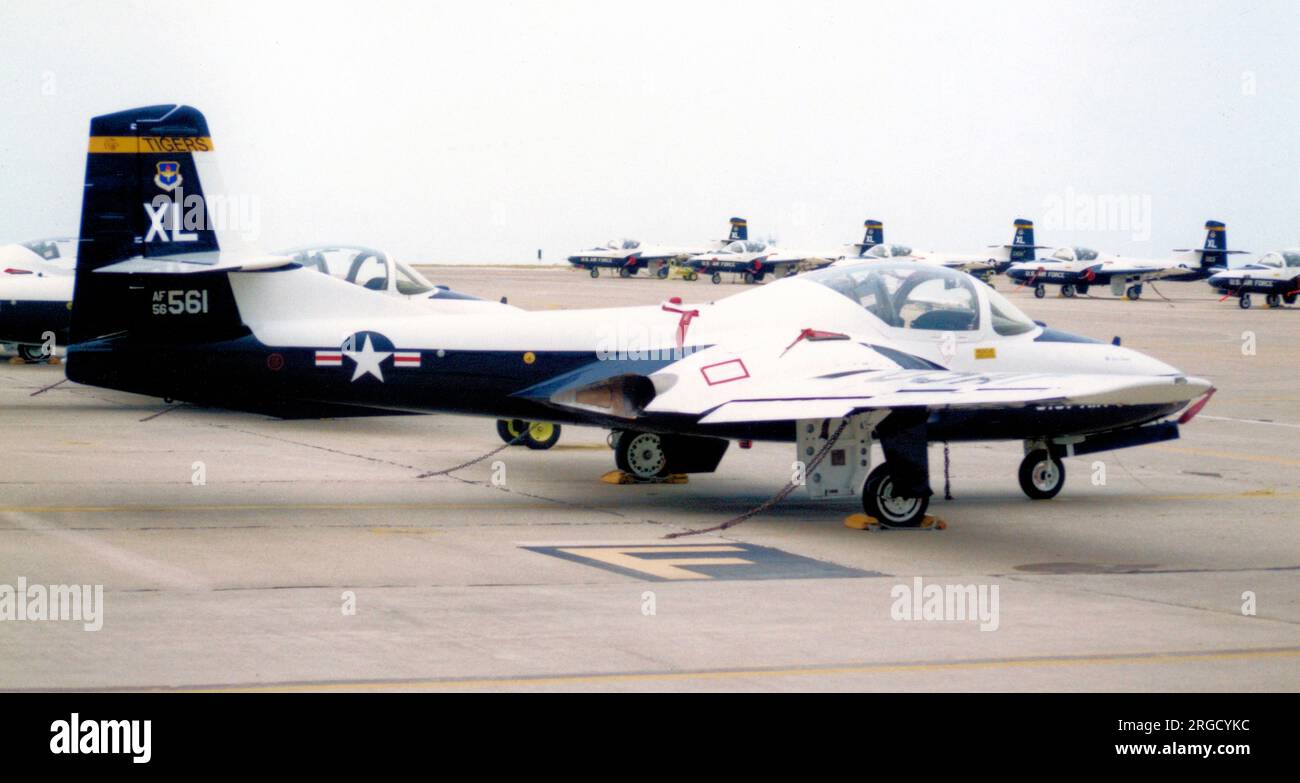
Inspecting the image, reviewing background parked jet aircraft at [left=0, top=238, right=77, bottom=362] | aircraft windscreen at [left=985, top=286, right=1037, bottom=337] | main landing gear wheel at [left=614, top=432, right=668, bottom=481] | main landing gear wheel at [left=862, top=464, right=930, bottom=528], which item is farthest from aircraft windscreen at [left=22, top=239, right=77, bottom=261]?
main landing gear wheel at [left=862, top=464, right=930, bottom=528]

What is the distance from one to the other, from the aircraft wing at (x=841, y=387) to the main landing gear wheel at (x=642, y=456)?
1760 millimetres

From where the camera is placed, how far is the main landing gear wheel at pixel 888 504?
15.0 meters

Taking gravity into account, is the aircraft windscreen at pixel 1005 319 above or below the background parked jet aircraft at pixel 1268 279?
above

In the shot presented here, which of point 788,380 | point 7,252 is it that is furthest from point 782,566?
point 7,252

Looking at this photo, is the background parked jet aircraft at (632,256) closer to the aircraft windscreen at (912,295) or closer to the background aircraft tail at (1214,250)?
the background aircraft tail at (1214,250)

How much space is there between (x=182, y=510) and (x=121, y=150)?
13.7ft

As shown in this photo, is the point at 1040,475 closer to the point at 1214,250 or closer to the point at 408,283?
the point at 408,283

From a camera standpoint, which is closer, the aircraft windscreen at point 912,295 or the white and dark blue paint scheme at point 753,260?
the aircraft windscreen at point 912,295

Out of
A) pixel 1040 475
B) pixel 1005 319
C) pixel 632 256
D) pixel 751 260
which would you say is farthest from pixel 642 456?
pixel 632 256

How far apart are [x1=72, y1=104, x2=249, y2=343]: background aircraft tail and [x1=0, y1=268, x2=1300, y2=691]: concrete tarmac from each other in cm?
184

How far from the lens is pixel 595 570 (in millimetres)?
12562

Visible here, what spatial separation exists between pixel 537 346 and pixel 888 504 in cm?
412

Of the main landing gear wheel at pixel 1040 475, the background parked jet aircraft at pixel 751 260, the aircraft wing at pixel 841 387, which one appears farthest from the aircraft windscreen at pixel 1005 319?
the background parked jet aircraft at pixel 751 260

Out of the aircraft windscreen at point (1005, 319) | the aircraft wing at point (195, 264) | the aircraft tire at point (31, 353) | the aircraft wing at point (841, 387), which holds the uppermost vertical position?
the aircraft wing at point (195, 264)
